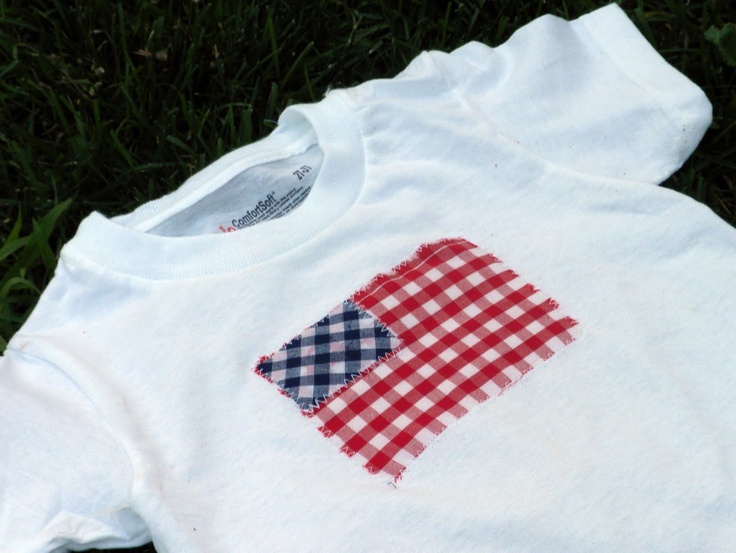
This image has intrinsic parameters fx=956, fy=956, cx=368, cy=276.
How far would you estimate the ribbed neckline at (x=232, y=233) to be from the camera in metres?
1.25

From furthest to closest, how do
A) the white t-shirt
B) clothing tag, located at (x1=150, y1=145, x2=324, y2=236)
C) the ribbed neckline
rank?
clothing tag, located at (x1=150, y1=145, x2=324, y2=236) < the ribbed neckline < the white t-shirt

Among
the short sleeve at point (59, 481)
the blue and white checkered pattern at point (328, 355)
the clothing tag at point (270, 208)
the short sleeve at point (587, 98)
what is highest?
the short sleeve at point (587, 98)

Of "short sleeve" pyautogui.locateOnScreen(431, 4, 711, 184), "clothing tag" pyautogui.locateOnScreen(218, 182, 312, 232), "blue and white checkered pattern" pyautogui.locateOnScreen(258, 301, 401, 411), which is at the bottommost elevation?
"blue and white checkered pattern" pyautogui.locateOnScreen(258, 301, 401, 411)

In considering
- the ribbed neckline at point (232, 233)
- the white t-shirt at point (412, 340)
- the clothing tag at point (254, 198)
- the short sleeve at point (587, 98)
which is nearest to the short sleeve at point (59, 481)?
the white t-shirt at point (412, 340)

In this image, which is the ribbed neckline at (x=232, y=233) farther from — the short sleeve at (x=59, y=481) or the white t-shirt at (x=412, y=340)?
the short sleeve at (x=59, y=481)

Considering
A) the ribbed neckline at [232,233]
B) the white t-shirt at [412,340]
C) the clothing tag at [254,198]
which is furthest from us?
the clothing tag at [254,198]

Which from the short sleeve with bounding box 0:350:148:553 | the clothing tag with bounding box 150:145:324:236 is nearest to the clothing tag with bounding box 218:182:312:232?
the clothing tag with bounding box 150:145:324:236

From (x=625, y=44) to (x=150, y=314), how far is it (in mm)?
805

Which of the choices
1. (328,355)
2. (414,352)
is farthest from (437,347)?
(328,355)

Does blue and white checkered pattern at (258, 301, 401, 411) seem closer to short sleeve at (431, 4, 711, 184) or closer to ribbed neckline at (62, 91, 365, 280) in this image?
ribbed neckline at (62, 91, 365, 280)

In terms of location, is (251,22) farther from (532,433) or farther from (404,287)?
(532,433)

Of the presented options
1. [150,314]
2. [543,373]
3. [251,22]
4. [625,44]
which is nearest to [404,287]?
[543,373]

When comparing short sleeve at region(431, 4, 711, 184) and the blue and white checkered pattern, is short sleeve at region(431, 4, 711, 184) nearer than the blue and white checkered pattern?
No

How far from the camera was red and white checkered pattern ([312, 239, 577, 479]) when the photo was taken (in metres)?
1.16
